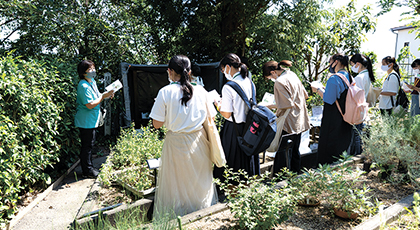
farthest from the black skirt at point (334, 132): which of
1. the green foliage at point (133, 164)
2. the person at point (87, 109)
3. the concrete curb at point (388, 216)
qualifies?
the person at point (87, 109)

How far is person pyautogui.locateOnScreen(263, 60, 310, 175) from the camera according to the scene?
4.06m

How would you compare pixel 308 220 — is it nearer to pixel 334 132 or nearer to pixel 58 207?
pixel 334 132

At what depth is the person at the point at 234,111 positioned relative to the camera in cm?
345

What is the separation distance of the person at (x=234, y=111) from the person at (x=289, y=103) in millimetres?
584

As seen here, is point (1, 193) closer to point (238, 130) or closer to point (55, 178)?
point (55, 178)

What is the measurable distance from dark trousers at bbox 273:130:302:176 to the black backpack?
28.0 inches

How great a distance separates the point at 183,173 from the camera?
2965 millimetres

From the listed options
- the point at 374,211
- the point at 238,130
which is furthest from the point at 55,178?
the point at 374,211

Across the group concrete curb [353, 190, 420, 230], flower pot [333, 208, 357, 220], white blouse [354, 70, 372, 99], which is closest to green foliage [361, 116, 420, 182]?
concrete curb [353, 190, 420, 230]

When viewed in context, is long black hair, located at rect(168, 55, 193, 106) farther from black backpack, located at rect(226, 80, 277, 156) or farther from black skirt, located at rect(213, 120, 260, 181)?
black skirt, located at rect(213, 120, 260, 181)

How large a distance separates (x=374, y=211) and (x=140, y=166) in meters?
2.88

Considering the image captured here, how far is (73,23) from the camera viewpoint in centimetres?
708

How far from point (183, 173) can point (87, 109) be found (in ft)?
8.55

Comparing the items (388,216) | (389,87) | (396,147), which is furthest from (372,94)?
(388,216)
